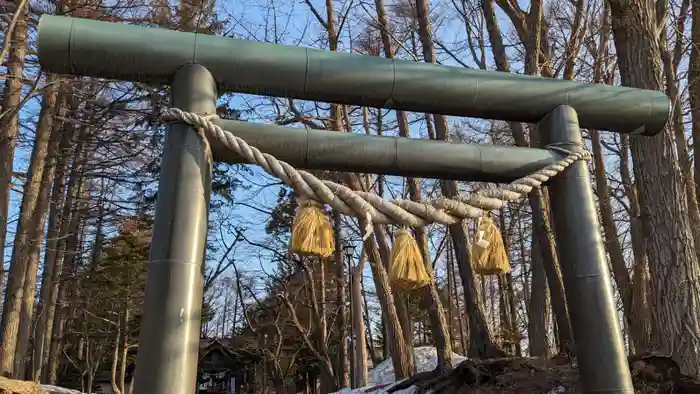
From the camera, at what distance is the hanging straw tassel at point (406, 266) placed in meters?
3.10

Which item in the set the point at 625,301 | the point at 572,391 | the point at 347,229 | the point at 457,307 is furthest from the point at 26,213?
the point at 457,307

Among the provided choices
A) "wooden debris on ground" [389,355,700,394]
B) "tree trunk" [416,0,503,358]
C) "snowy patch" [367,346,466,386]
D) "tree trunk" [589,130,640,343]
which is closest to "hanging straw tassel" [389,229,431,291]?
"wooden debris on ground" [389,355,700,394]

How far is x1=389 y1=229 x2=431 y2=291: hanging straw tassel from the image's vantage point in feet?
10.2

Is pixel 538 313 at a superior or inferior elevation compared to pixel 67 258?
inferior

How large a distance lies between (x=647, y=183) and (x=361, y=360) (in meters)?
8.73

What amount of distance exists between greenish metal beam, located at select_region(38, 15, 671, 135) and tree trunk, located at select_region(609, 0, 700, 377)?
46.7 inches

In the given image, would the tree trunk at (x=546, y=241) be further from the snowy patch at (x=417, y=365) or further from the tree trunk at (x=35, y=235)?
the snowy patch at (x=417, y=365)

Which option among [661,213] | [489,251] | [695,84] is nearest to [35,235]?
[489,251]

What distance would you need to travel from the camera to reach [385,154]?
321 cm

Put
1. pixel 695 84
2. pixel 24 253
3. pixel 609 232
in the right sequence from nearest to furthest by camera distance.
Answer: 1. pixel 695 84
2. pixel 24 253
3. pixel 609 232

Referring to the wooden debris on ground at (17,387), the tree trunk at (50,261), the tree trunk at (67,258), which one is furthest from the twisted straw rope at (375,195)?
the tree trunk at (67,258)

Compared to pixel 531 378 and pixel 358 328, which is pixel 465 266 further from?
pixel 358 328

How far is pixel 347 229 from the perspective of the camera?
53.7 ft

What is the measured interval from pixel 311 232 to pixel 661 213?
3042 millimetres
